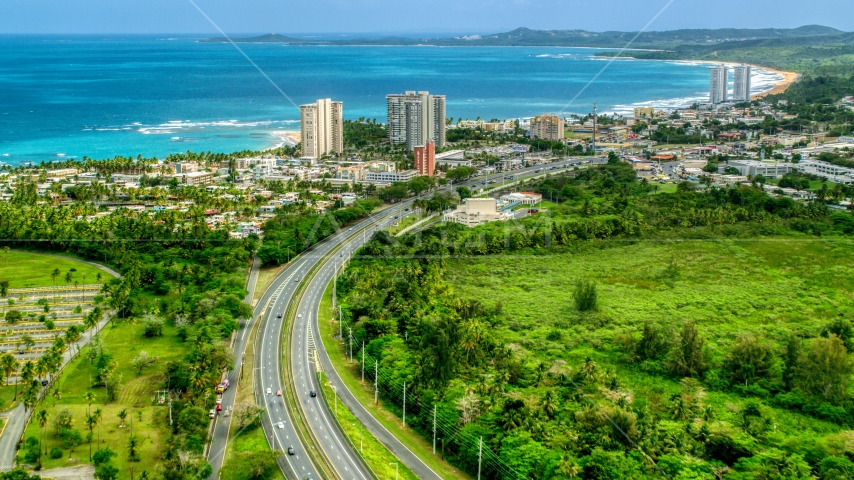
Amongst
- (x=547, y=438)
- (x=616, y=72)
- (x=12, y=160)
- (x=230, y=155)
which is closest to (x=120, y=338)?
(x=547, y=438)

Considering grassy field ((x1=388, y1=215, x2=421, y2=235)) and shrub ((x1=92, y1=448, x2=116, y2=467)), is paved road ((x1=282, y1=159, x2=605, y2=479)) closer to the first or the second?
grassy field ((x1=388, y1=215, x2=421, y2=235))

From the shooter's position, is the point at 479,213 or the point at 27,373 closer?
the point at 27,373

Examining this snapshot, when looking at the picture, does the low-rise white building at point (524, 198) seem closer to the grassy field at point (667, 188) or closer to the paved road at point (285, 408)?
the grassy field at point (667, 188)

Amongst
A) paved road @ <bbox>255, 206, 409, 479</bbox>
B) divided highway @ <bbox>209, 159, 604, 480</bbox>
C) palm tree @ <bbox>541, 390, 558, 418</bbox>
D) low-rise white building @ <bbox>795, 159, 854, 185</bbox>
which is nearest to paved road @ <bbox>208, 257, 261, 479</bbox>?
divided highway @ <bbox>209, 159, 604, 480</bbox>

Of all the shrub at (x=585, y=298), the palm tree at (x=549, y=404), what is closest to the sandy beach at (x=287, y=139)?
the shrub at (x=585, y=298)

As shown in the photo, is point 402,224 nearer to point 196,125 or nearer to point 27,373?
point 27,373

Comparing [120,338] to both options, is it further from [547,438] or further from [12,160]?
[12,160]

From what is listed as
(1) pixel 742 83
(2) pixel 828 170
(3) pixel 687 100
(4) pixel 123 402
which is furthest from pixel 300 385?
(3) pixel 687 100
